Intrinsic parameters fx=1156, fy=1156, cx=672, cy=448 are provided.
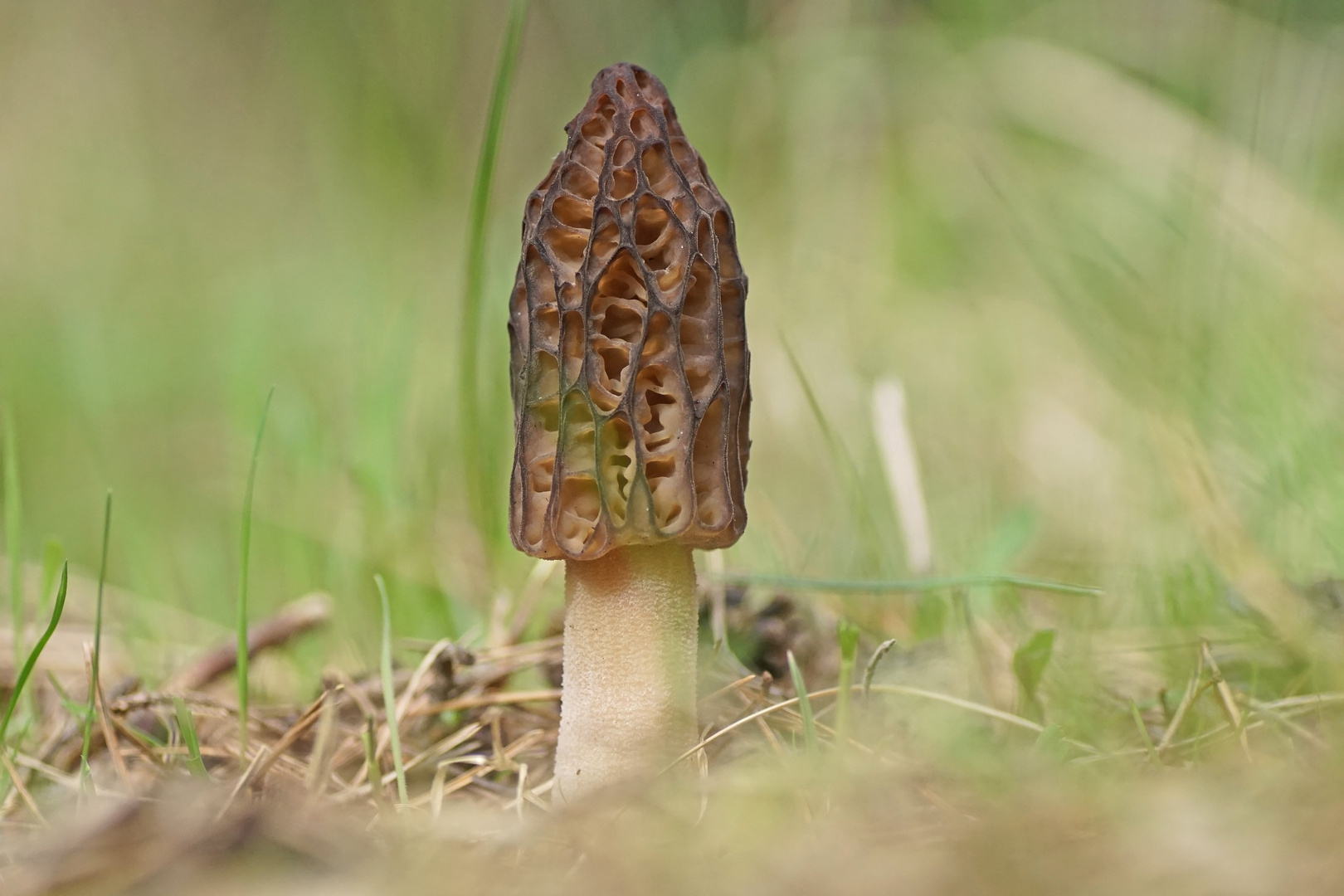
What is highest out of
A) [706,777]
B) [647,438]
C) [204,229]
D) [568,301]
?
[204,229]

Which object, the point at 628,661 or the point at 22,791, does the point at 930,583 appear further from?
the point at 22,791

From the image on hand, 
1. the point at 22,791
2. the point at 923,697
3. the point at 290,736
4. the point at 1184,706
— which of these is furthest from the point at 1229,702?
the point at 22,791

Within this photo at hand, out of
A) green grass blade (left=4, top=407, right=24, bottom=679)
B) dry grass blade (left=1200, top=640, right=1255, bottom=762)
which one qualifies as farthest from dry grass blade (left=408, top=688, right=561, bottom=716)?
dry grass blade (left=1200, top=640, right=1255, bottom=762)

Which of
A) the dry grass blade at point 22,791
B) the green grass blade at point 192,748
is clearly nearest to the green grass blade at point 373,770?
the green grass blade at point 192,748

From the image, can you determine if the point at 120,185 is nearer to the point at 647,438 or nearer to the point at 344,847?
the point at 647,438

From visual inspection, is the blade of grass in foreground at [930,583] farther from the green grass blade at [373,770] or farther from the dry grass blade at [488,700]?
the green grass blade at [373,770]

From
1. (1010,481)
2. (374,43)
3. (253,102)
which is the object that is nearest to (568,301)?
(1010,481)

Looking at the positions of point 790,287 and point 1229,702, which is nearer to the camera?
point 1229,702
